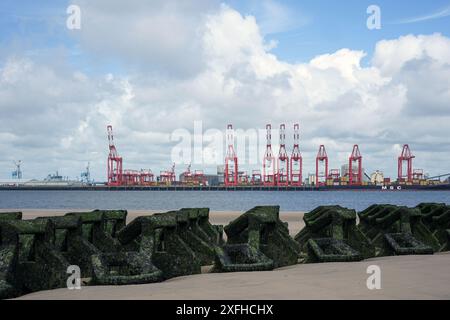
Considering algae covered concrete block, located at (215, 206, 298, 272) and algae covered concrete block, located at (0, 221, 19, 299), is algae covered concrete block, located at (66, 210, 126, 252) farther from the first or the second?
algae covered concrete block, located at (0, 221, 19, 299)

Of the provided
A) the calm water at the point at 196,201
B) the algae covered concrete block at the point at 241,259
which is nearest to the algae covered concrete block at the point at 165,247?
the algae covered concrete block at the point at 241,259

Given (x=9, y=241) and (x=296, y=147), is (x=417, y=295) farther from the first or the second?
(x=296, y=147)

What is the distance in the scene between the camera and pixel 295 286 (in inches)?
274

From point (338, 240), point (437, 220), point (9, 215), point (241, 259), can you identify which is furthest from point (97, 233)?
point (437, 220)

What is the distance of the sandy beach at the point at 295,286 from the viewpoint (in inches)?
252

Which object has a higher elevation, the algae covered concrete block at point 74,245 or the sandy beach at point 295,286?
the algae covered concrete block at point 74,245

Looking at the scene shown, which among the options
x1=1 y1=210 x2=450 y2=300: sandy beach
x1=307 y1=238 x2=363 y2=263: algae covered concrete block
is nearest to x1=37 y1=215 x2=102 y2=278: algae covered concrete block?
x1=1 y1=210 x2=450 y2=300: sandy beach

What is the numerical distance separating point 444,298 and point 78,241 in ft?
16.9

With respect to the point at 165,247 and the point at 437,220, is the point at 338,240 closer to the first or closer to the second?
the point at 165,247

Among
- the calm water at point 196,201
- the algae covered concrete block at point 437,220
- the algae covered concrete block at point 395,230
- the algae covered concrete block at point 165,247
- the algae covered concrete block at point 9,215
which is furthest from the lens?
the calm water at point 196,201

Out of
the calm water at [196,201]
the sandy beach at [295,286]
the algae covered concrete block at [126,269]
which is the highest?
the algae covered concrete block at [126,269]

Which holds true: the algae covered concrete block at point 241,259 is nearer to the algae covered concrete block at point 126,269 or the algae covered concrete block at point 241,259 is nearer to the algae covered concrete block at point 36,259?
the algae covered concrete block at point 126,269

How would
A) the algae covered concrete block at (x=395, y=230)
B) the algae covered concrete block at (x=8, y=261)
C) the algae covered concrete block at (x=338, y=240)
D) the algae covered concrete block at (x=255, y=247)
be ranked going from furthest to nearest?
the algae covered concrete block at (x=395, y=230) → the algae covered concrete block at (x=338, y=240) → the algae covered concrete block at (x=255, y=247) → the algae covered concrete block at (x=8, y=261)
